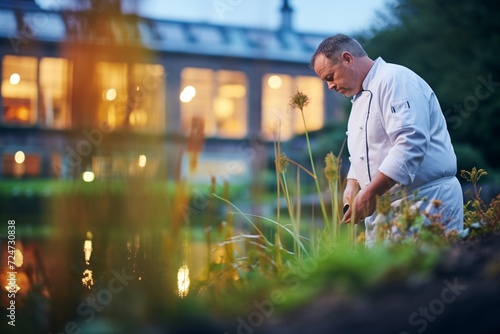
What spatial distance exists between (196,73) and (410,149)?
28.8m

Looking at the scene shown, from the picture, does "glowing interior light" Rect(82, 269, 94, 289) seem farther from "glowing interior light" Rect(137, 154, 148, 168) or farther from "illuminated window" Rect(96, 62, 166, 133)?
"illuminated window" Rect(96, 62, 166, 133)

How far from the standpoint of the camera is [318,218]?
12.6 meters

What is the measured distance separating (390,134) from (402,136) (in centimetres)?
10

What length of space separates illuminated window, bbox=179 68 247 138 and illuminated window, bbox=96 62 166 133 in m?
28.3

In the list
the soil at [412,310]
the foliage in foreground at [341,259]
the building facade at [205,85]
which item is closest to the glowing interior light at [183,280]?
the foliage in foreground at [341,259]

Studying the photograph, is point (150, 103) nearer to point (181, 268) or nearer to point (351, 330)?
point (181, 268)

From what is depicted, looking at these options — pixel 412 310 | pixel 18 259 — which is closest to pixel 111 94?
pixel 412 310

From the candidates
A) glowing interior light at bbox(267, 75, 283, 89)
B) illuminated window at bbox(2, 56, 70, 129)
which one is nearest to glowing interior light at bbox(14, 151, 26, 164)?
illuminated window at bbox(2, 56, 70, 129)

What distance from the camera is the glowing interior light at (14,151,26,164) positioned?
24812 millimetres

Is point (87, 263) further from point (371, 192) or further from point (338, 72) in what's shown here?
point (338, 72)

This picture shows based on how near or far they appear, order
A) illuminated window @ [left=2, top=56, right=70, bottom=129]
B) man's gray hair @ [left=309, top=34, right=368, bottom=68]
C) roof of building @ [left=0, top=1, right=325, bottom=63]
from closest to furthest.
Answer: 1. man's gray hair @ [left=309, top=34, right=368, bottom=68]
2. roof of building @ [left=0, top=1, right=325, bottom=63]
3. illuminated window @ [left=2, top=56, right=70, bottom=129]

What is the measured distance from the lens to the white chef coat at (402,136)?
9.89 ft

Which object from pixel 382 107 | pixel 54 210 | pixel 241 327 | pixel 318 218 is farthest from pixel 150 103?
pixel 318 218

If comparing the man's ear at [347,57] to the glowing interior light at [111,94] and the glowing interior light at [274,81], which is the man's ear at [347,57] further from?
the glowing interior light at [274,81]
